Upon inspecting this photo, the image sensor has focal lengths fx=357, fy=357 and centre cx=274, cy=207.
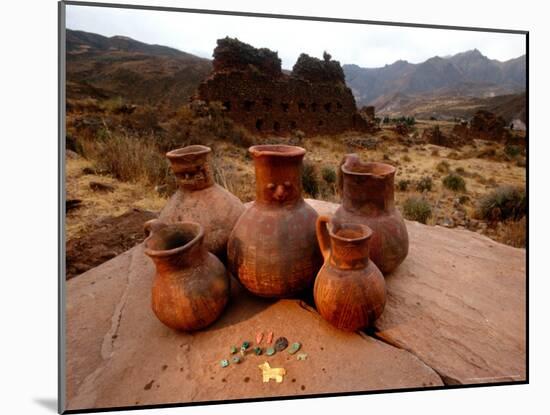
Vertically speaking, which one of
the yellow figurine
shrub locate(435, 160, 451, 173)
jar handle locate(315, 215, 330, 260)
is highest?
shrub locate(435, 160, 451, 173)

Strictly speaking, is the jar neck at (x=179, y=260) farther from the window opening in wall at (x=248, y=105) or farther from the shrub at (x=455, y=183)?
the window opening in wall at (x=248, y=105)

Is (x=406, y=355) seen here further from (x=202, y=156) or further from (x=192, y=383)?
(x=202, y=156)

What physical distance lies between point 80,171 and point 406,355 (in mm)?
2867

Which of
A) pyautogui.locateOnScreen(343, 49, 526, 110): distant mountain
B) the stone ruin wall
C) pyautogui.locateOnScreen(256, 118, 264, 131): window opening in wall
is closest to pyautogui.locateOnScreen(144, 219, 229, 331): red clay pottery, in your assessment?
pyautogui.locateOnScreen(343, 49, 526, 110): distant mountain

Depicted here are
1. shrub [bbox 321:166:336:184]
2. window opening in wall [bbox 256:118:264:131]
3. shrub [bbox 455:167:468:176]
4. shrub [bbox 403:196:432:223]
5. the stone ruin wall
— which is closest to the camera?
shrub [bbox 403:196:432:223]

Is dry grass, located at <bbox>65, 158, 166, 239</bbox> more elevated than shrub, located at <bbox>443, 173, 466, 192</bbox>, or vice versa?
shrub, located at <bbox>443, 173, 466, 192</bbox>

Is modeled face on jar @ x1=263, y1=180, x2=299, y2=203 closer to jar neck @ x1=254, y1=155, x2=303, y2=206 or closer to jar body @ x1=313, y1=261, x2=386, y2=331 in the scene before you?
jar neck @ x1=254, y1=155, x2=303, y2=206

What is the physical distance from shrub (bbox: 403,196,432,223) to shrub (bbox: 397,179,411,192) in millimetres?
1194

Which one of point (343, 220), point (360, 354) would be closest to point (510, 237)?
point (343, 220)

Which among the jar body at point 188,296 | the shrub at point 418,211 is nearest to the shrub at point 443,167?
the shrub at point 418,211

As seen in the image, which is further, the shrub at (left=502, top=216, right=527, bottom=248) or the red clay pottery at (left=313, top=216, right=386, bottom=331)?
the shrub at (left=502, top=216, right=527, bottom=248)

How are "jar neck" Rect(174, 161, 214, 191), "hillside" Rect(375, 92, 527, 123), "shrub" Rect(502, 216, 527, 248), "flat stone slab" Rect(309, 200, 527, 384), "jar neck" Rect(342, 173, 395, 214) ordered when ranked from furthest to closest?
"shrub" Rect(502, 216, 527, 248) < "hillside" Rect(375, 92, 527, 123) < "jar neck" Rect(174, 161, 214, 191) < "jar neck" Rect(342, 173, 395, 214) < "flat stone slab" Rect(309, 200, 527, 384)

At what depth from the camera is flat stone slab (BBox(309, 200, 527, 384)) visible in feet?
7.09

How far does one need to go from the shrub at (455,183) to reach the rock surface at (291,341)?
8.87 feet
